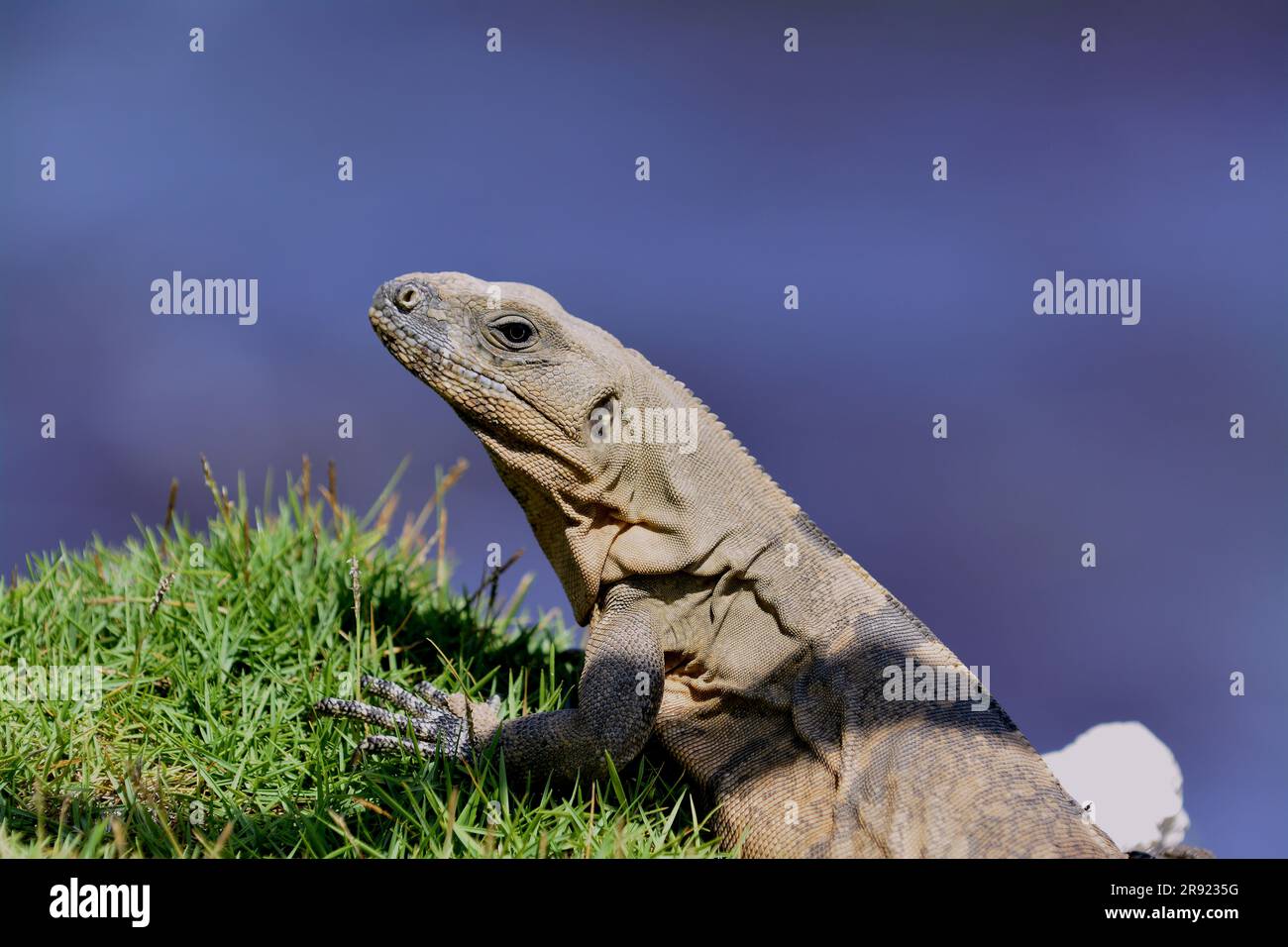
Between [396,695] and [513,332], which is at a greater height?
[513,332]

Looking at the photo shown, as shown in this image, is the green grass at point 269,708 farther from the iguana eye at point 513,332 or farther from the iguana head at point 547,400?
the iguana eye at point 513,332

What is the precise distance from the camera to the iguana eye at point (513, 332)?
509cm

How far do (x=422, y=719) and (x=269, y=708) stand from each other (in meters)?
0.85

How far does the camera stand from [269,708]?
17.2ft

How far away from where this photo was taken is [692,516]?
16.5 ft

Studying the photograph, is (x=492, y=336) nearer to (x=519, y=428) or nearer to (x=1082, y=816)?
(x=519, y=428)

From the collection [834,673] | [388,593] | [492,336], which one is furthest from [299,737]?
[834,673]

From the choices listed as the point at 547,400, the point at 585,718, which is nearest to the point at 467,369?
the point at 547,400

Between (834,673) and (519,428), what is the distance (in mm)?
1765

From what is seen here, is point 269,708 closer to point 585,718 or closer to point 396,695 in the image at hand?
point 396,695

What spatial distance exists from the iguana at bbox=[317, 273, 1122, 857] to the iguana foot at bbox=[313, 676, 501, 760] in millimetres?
12

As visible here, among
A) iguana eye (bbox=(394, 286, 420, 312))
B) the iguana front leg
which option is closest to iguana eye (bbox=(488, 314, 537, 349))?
iguana eye (bbox=(394, 286, 420, 312))

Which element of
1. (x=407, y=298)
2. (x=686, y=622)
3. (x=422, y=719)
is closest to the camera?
(x=422, y=719)
